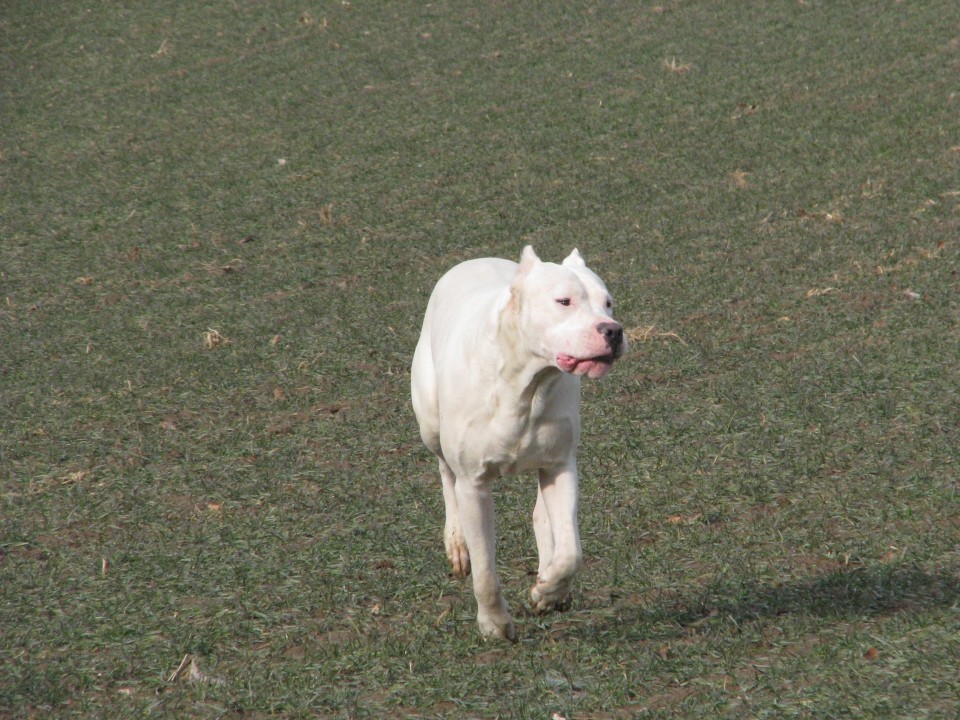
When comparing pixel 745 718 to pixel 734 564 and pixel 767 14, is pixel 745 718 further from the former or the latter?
pixel 767 14

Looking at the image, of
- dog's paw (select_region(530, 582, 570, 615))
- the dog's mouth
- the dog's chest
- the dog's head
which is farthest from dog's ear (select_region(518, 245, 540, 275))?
dog's paw (select_region(530, 582, 570, 615))

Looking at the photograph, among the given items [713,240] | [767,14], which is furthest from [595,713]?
[767,14]

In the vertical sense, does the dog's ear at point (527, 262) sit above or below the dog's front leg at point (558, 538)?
above

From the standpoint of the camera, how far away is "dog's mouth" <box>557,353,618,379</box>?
184 inches

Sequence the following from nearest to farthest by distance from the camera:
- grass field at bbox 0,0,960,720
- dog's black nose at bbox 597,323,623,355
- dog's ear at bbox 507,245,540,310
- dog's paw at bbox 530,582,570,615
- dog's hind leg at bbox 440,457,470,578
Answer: dog's black nose at bbox 597,323,623,355, dog's ear at bbox 507,245,540,310, dog's paw at bbox 530,582,570,615, grass field at bbox 0,0,960,720, dog's hind leg at bbox 440,457,470,578

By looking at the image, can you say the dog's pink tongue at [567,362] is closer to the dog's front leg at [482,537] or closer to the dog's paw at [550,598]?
the dog's front leg at [482,537]

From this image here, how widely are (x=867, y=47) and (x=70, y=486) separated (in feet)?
40.2

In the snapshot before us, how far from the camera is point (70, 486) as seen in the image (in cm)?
812

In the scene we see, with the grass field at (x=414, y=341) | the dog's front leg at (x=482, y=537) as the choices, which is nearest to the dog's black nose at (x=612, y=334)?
the dog's front leg at (x=482, y=537)

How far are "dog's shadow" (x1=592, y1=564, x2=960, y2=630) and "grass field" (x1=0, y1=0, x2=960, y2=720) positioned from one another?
0.08ft

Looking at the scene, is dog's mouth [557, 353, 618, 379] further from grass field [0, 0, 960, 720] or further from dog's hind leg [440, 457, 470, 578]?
dog's hind leg [440, 457, 470, 578]

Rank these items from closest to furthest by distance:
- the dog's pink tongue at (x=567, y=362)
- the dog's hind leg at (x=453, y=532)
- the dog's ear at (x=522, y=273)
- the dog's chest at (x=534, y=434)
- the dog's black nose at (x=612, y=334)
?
the dog's black nose at (x=612, y=334) < the dog's pink tongue at (x=567, y=362) < the dog's ear at (x=522, y=273) < the dog's chest at (x=534, y=434) < the dog's hind leg at (x=453, y=532)

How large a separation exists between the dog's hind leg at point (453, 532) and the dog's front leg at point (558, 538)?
31.5 inches

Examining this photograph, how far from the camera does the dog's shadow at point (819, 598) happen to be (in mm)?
5664
